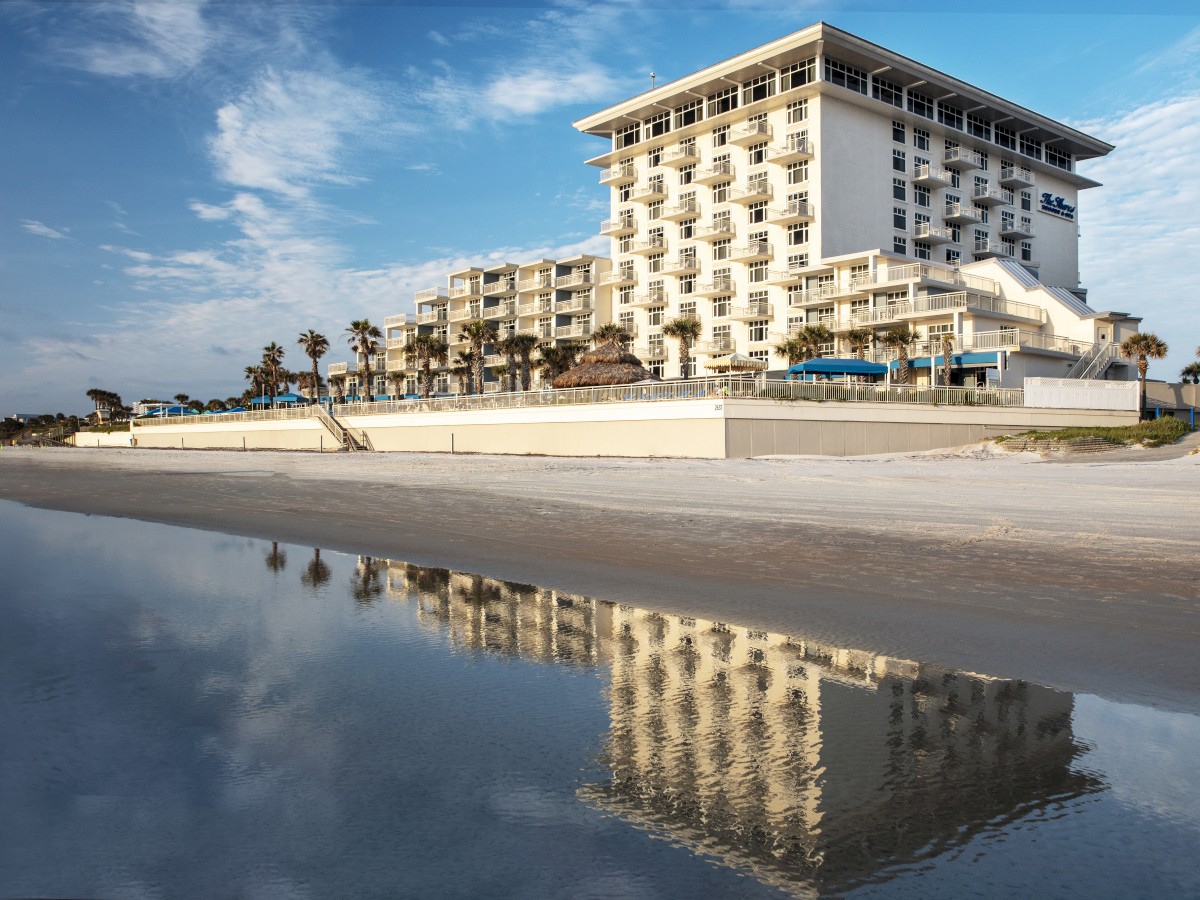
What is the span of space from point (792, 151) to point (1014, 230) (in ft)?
79.8

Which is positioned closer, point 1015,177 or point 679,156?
point 679,156

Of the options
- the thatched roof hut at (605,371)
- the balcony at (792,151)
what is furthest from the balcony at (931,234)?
the thatched roof hut at (605,371)

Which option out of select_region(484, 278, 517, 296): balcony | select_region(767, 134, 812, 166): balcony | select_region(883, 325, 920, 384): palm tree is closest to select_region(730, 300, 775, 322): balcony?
select_region(767, 134, 812, 166): balcony

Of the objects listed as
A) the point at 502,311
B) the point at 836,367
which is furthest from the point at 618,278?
the point at 836,367

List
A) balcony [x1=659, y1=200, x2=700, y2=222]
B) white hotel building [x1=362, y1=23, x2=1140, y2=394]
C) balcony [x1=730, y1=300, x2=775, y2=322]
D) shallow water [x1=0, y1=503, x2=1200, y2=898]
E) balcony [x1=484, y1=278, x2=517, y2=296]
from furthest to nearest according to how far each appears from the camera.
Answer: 1. balcony [x1=484, y1=278, x2=517, y2=296]
2. balcony [x1=659, y1=200, x2=700, y2=222]
3. balcony [x1=730, y1=300, x2=775, y2=322]
4. white hotel building [x1=362, y1=23, x2=1140, y2=394]
5. shallow water [x1=0, y1=503, x2=1200, y2=898]

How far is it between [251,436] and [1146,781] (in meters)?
78.1

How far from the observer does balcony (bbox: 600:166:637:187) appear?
8012 centimetres

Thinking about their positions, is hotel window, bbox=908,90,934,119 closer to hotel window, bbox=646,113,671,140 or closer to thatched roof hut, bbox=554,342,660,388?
hotel window, bbox=646,113,671,140

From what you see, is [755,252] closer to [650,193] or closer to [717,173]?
[717,173]

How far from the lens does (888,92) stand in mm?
70938

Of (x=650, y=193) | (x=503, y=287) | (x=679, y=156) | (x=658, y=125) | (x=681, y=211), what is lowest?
(x=503, y=287)

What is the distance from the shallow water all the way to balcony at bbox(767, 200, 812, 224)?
Answer: 6318cm

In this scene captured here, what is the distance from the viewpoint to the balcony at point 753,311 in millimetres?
68312

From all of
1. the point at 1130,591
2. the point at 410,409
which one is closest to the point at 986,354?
the point at 410,409
